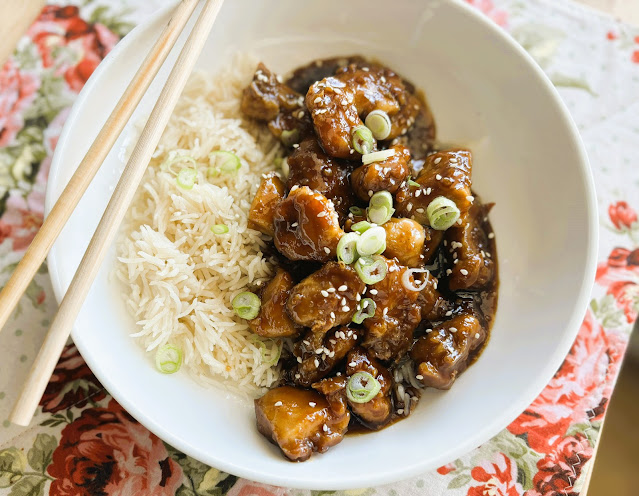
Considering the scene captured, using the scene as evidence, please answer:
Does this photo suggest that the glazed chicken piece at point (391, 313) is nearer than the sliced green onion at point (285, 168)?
Yes

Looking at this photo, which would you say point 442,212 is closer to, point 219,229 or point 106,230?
point 219,229

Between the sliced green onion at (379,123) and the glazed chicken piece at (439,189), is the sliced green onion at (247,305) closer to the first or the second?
the glazed chicken piece at (439,189)

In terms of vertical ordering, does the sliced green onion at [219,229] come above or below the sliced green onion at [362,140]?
below

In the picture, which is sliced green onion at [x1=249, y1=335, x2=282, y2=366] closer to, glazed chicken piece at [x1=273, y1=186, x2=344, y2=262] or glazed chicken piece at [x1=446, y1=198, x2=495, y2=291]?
glazed chicken piece at [x1=273, y1=186, x2=344, y2=262]

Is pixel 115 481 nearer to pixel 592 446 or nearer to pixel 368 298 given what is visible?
pixel 368 298

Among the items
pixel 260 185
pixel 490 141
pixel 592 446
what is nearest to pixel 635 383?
pixel 592 446

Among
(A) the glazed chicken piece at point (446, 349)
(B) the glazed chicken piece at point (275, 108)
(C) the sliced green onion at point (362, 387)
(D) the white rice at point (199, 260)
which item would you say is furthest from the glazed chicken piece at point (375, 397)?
(B) the glazed chicken piece at point (275, 108)

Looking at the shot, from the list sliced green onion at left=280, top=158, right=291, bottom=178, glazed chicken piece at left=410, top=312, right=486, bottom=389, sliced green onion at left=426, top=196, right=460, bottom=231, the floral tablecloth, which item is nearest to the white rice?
sliced green onion at left=280, top=158, right=291, bottom=178
